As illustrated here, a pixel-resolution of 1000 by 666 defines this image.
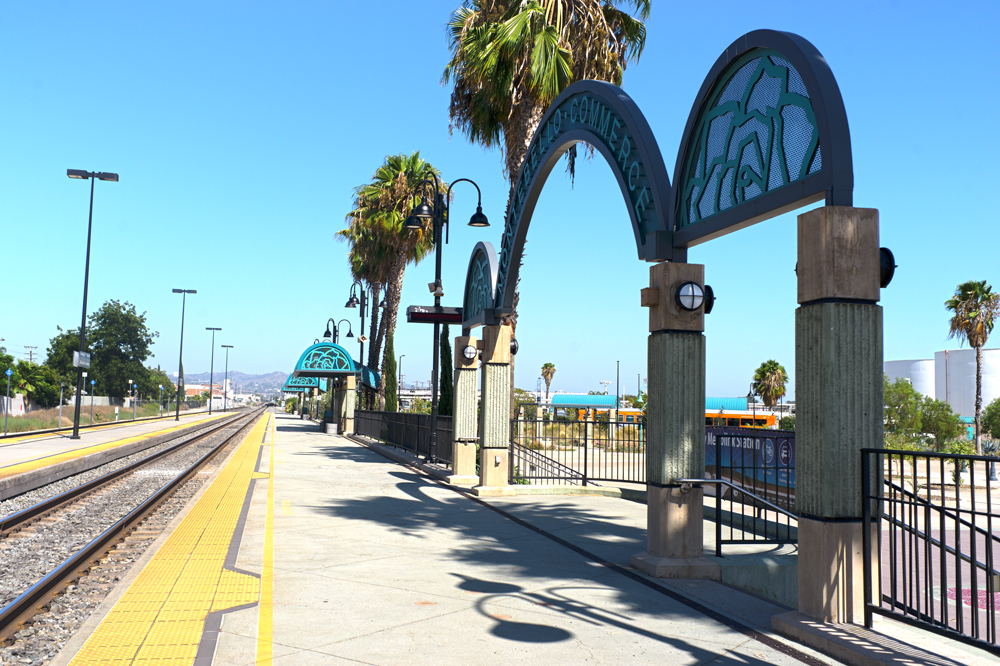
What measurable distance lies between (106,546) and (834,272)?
8973 millimetres

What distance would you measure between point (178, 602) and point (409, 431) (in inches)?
800

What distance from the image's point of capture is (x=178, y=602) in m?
6.28

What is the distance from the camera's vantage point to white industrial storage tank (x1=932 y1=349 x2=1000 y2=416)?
124938mm

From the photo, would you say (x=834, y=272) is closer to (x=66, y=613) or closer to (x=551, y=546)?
(x=551, y=546)

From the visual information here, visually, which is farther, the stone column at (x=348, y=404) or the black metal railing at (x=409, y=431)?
the stone column at (x=348, y=404)

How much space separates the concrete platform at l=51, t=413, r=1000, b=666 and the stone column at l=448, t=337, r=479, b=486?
474 cm

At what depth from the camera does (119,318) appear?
10788 cm

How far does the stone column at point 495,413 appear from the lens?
14852 mm

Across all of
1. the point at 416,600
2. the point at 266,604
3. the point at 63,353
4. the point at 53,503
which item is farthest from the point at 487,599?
the point at 63,353

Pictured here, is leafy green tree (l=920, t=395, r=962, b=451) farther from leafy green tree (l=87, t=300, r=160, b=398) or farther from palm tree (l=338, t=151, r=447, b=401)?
leafy green tree (l=87, t=300, r=160, b=398)

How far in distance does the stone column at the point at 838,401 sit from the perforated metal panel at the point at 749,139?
71 centimetres

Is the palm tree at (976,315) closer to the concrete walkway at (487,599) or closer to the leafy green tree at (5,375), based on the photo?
the concrete walkway at (487,599)

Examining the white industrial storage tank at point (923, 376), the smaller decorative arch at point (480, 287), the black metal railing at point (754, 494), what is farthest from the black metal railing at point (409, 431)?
the white industrial storage tank at point (923, 376)

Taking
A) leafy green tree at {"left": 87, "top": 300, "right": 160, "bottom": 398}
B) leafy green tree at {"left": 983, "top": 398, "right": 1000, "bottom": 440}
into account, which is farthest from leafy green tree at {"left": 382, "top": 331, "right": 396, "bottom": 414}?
leafy green tree at {"left": 87, "top": 300, "right": 160, "bottom": 398}
